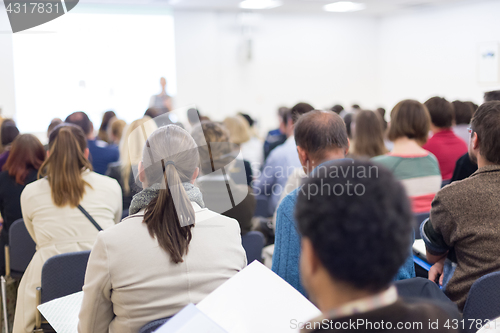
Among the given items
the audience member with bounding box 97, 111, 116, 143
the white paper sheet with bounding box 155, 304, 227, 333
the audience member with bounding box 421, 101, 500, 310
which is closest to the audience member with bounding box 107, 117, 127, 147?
the audience member with bounding box 97, 111, 116, 143

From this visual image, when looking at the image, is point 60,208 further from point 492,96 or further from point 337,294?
point 492,96

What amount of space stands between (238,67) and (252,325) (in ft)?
29.7

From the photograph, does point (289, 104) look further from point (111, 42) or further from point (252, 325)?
point (252, 325)

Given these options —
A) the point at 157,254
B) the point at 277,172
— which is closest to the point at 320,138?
the point at 157,254

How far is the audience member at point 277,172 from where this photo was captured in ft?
11.0

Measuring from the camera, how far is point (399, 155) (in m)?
2.83

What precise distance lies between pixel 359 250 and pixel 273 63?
32.0 feet

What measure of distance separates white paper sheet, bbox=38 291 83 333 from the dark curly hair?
1.08 metres

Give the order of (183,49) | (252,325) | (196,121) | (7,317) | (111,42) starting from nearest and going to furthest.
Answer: (252,325)
(196,121)
(7,317)
(111,42)
(183,49)

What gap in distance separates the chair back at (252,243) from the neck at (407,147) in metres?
1.16

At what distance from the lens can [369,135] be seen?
3.33 meters

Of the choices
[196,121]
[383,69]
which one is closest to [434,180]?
[196,121]

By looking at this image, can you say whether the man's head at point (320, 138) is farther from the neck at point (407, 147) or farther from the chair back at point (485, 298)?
the neck at point (407, 147)

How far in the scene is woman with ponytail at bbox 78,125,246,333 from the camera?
1.30 meters
